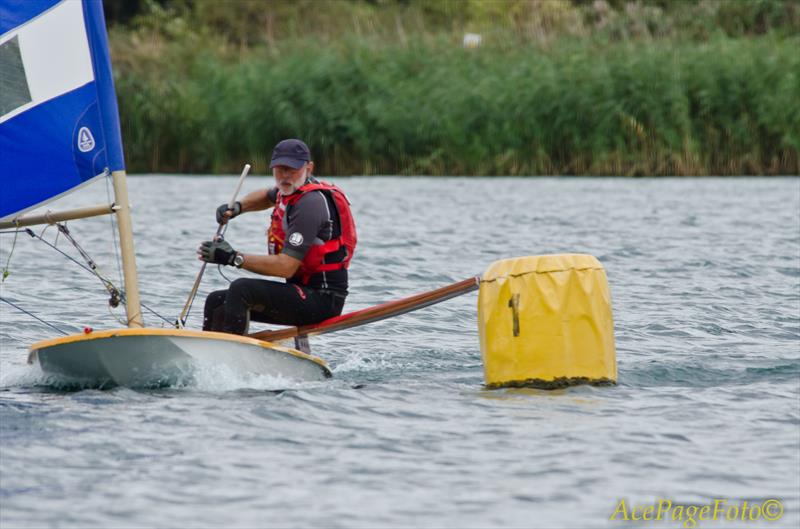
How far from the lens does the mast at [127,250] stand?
709 cm

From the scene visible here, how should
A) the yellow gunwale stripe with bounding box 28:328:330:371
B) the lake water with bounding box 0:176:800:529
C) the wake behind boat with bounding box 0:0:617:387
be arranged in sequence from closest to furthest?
the lake water with bounding box 0:176:800:529 < the yellow gunwale stripe with bounding box 28:328:330:371 < the wake behind boat with bounding box 0:0:617:387

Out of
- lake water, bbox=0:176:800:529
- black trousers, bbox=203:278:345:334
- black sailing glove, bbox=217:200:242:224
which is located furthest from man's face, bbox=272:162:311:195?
lake water, bbox=0:176:800:529

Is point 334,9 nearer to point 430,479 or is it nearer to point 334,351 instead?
point 334,351

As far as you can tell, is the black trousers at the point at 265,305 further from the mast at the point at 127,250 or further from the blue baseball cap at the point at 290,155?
the blue baseball cap at the point at 290,155

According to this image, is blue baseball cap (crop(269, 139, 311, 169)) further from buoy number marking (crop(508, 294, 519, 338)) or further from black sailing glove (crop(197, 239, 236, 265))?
buoy number marking (crop(508, 294, 519, 338))

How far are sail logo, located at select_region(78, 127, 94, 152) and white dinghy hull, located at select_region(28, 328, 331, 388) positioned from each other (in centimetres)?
95

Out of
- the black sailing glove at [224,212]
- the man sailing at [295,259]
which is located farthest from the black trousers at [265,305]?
the black sailing glove at [224,212]

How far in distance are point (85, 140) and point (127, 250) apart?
590 millimetres

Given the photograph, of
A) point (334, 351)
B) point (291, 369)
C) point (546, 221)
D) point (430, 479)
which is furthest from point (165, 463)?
point (546, 221)

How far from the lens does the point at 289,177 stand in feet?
25.0

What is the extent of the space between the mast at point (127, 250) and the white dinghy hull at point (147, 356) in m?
0.31

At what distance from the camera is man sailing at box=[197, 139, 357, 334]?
24.6ft

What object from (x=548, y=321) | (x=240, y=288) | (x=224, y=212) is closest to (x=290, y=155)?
(x=224, y=212)

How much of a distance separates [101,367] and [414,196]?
14.2 meters
